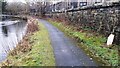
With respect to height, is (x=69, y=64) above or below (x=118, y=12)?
below

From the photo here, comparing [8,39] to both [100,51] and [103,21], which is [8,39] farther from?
[100,51]

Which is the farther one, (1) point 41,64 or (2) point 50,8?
(2) point 50,8

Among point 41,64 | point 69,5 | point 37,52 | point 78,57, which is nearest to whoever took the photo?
point 41,64

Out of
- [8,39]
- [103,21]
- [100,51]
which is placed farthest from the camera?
[8,39]

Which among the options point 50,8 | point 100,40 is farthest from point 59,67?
point 50,8

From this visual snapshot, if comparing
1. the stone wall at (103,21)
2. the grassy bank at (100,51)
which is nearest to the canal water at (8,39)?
the grassy bank at (100,51)

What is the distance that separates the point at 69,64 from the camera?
10.7 meters

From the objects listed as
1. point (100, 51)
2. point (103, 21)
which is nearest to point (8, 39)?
point (103, 21)

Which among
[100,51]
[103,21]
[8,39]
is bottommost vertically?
[8,39]

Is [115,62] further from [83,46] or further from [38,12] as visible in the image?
[38,12]

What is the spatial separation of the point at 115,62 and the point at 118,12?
Result: 4.31 m

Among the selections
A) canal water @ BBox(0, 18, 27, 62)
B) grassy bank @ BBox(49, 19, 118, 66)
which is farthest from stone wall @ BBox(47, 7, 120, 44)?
canal water @ BBox(0, 18, 27, 62)

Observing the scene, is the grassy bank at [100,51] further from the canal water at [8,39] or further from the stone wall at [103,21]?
the canal water at [8,39]

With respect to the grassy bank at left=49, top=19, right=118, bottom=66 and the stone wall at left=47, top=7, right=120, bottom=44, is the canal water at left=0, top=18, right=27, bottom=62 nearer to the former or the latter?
the grassy bank at left=49, top=19, right=118, bottom=66
